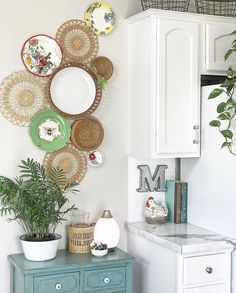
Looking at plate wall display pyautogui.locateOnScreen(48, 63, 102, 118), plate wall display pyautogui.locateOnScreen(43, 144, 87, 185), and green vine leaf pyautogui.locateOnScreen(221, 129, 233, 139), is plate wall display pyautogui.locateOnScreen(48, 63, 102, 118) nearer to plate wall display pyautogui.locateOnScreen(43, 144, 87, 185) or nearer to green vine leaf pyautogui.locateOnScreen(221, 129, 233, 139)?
plate wall display pyautogui.locateOnScreen(43, 144, 87, 185)

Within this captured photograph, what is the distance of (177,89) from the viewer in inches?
117

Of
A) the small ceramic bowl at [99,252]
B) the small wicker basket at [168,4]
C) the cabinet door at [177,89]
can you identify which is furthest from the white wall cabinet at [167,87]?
the small ceramic bowl at [99,252]

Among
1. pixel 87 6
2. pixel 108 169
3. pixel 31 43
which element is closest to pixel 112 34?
pixel 87 6

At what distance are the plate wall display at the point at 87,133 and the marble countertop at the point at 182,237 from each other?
1.83 feet

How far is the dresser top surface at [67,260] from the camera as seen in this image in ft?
8.73

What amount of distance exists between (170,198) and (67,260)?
0.83 meters

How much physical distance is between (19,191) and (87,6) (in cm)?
118

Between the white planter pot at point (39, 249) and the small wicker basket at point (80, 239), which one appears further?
the small wicker basket at point (80, 239)

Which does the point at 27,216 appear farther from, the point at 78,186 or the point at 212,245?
the point at 212,245

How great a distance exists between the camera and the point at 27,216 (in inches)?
108

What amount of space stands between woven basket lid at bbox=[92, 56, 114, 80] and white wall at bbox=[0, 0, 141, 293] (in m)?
0.05

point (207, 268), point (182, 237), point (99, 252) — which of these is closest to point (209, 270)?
point (207, 268)

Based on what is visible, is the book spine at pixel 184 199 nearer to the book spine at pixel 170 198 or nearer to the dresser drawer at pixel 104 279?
the book spine at pixel 170 198

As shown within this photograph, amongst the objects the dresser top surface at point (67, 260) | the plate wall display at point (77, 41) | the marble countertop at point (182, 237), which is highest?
the plate wall display at point (77, 41)
